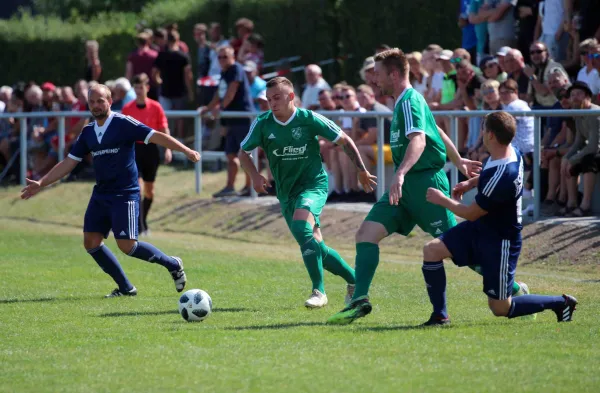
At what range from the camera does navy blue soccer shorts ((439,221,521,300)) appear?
8.13m

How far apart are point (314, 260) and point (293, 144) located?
104 centimetres

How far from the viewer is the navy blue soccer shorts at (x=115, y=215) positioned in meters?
10.6

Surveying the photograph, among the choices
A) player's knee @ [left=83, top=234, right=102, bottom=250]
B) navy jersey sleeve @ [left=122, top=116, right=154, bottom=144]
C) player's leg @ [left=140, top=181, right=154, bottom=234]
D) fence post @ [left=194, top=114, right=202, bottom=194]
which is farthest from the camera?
fence post @ [left=194, top=114, right=202, bottom=194]

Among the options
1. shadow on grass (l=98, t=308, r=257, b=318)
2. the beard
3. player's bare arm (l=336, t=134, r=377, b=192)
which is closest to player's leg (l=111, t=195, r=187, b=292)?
the beard

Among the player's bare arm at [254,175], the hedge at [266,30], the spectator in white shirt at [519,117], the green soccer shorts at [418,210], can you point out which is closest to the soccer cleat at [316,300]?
the player's bare arm at [254,175]

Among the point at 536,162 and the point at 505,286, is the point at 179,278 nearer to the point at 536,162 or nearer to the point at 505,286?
the point at 505,286

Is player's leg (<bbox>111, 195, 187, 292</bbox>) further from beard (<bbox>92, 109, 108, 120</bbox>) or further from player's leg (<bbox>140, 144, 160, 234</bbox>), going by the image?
player's leg (<bbox>140, 144, 160, 234</bbox>)

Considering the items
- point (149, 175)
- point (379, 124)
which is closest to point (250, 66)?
point (149, 175)

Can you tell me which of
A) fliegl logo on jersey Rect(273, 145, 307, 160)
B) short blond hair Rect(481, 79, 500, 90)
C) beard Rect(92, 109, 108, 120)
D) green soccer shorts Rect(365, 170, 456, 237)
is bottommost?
green soccer shorts Rect(365, 170, 456, 237)

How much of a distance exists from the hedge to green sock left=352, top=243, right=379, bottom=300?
40.1ft

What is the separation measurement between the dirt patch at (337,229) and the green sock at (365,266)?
4.16 metres

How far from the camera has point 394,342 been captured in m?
7.88

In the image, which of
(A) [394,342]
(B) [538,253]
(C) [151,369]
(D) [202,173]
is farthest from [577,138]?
(D) [202,173]

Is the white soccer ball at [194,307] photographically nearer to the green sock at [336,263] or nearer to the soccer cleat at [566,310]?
the green sock at [336,263]
